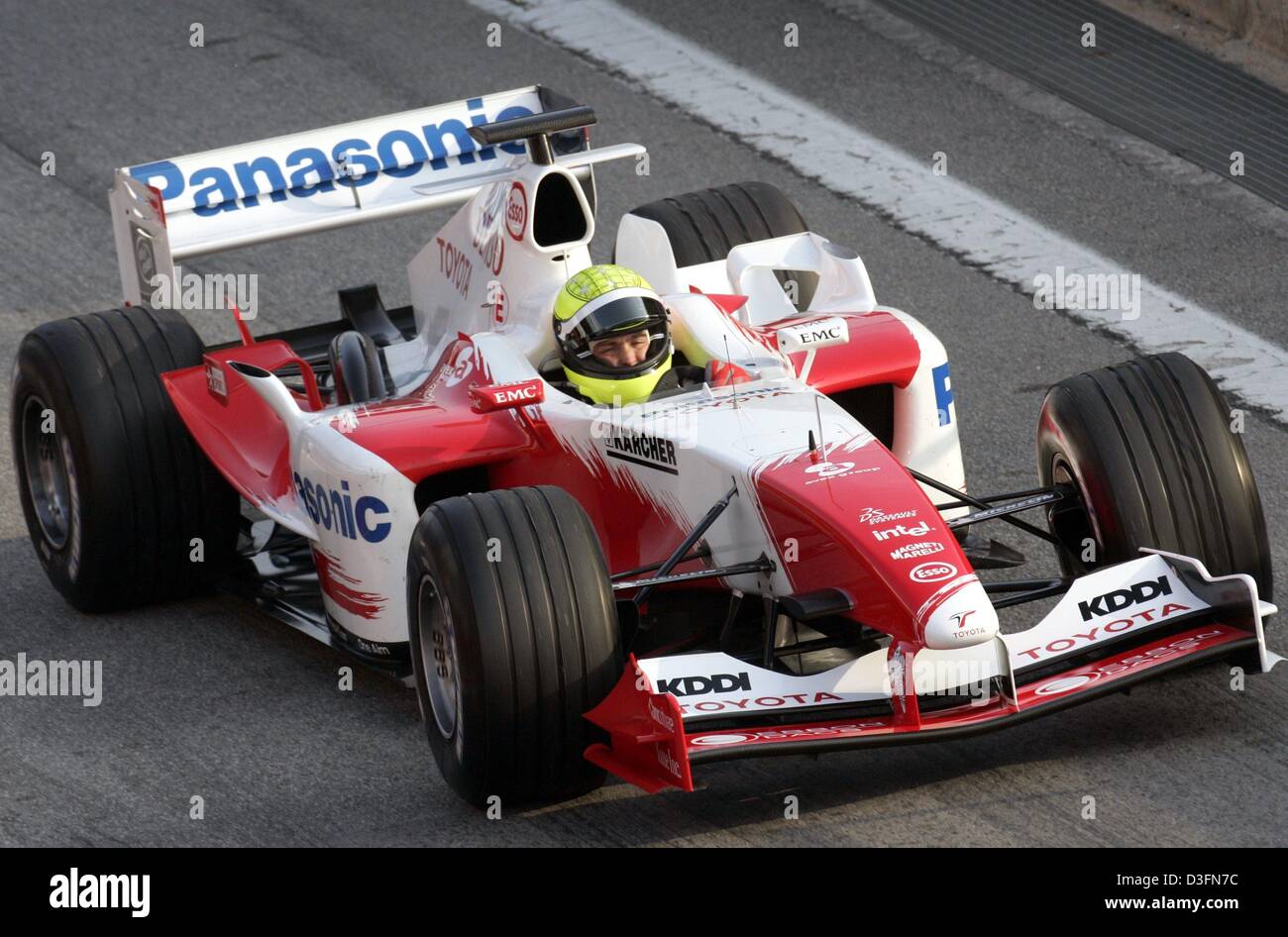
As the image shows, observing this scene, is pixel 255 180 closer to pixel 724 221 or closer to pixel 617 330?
pixel 724 221

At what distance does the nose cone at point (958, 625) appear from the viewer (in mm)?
6645

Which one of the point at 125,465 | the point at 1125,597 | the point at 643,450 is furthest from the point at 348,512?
the point at 1125,597

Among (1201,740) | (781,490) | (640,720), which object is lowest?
(1201,740)

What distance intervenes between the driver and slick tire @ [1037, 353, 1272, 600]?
1422 mm

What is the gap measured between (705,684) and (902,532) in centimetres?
77

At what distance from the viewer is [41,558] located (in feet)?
30.4

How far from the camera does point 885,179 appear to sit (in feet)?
43.0

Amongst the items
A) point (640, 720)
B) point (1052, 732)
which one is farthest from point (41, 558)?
point (1052, 732)

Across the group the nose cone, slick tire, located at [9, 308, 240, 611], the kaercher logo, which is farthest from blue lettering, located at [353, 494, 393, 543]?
the nose cone

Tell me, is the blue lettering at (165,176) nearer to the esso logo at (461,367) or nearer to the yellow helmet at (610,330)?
the esso logo at (461,367)

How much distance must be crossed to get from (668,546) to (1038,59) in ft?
24.9

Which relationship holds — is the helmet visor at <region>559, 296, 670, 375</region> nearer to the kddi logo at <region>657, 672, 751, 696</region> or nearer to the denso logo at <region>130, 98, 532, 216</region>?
the kddi logo at <region>657, 672, 751, 696</region>

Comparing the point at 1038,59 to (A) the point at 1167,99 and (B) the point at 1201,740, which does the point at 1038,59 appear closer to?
(A) the point at 1167,99

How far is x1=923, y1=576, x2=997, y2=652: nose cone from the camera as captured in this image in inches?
262
